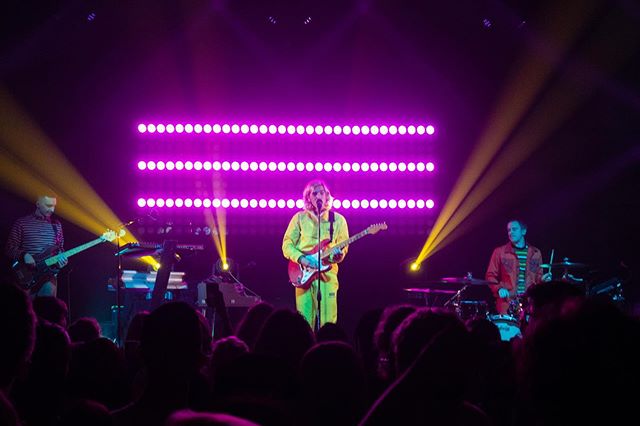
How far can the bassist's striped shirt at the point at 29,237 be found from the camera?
959cm

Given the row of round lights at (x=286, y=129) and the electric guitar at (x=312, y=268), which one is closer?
the electric guitar at (x=312, y=268)

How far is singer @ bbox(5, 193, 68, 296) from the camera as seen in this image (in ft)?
31.1

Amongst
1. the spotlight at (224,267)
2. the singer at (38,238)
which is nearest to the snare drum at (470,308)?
the spotlight at (224,267)

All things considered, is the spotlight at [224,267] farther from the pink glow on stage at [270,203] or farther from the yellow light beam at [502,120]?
the yellow light beam at [502,120]

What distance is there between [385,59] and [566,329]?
33.9 ft

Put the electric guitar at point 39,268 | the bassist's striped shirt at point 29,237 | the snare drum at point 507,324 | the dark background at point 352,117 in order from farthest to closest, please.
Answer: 1. the dark background at point 352,117
2. the bassist's striped shirt at point 29,237
3. the electric guitar at point 39,268
4. the snare drum at point 507,324

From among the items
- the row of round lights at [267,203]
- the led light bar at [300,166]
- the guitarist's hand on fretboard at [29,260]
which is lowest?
the guitarist's hand on fretboard at [29,260]

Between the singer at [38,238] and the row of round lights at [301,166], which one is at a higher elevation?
the row of round lights at [301,166]

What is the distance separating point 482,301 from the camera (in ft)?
30.7

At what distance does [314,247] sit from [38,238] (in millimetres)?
4442

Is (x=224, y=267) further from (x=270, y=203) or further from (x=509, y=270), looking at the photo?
(x=509, y=270)

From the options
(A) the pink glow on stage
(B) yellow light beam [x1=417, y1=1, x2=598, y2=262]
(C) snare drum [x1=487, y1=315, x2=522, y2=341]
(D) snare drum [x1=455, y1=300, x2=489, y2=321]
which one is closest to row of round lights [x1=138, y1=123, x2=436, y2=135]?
(B) yellow light beam [x1=417, y1=1, x2=598, y2=262]

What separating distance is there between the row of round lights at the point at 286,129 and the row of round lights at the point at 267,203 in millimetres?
1195

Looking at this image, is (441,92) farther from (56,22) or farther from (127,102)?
(56,22)
